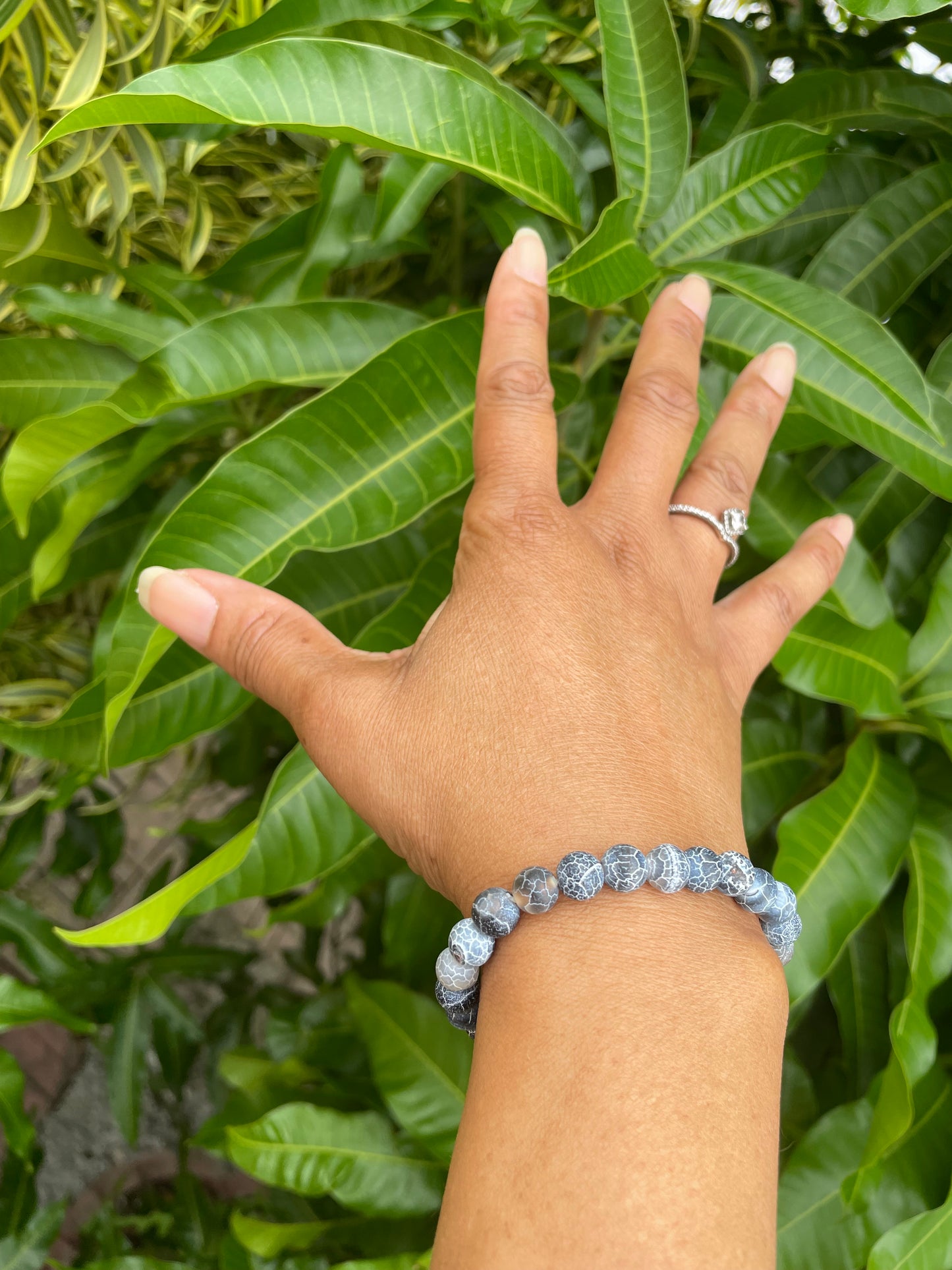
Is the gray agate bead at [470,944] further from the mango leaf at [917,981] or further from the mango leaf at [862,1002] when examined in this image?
the mango leaf at [862,1002]

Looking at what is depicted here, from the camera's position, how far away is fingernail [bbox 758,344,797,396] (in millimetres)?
652

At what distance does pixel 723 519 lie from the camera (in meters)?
0.67

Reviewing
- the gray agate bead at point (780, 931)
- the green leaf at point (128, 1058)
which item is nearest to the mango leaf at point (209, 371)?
the gray agate bead at point (780, 931)

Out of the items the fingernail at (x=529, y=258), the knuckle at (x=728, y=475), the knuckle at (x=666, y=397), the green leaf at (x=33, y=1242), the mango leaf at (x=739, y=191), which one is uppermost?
the mango leaf at (x=739, y=191)

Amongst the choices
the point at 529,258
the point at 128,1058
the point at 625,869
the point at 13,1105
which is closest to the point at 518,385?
the point at 529,258

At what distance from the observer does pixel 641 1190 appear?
14.6 inches

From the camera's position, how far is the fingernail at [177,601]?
1.79 ft

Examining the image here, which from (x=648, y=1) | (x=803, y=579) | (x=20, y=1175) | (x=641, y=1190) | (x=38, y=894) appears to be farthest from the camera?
(x=38, y=894)

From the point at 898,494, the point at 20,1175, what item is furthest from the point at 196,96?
the point at 20,1175

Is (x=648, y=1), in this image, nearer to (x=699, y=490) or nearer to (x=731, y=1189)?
(x=699, y=490)

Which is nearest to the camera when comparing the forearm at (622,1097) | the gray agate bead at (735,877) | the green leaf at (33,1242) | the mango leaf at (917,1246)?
the forearm at (622,1097)

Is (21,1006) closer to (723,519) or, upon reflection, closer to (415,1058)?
(415,1058)

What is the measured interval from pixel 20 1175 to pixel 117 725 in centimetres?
91

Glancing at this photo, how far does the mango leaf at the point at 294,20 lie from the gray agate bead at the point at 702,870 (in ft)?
1.85
